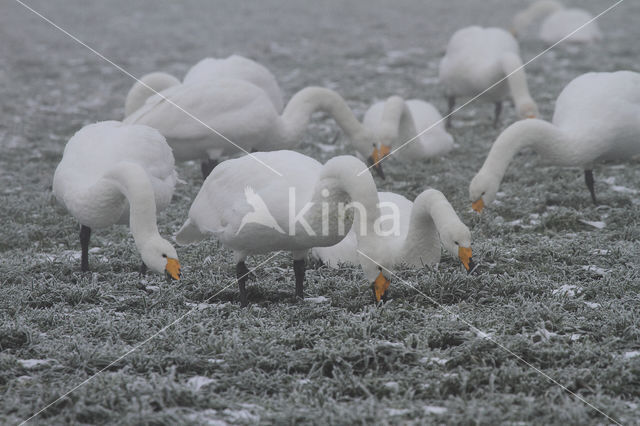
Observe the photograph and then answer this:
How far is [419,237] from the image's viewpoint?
498cm

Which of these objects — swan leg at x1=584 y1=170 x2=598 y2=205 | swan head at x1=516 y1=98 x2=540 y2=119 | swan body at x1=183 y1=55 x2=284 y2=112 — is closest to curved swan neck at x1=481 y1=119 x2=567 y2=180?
swan leg at x1=584 y1=170 x2=598 y2=205

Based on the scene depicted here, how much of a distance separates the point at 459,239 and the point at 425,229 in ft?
1.69

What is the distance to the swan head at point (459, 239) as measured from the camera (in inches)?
176

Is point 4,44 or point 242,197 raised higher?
point 4,44

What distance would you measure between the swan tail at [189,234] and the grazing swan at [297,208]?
1.37 ft

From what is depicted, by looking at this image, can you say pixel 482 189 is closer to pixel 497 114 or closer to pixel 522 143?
pixel 522 143

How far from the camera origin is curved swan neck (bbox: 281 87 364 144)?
24.8 feet

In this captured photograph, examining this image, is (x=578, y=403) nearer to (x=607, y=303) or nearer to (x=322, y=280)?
(x=607, y=303)

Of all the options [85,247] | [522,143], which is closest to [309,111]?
[522,143]

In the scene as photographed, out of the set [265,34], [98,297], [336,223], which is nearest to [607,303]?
[336,223]

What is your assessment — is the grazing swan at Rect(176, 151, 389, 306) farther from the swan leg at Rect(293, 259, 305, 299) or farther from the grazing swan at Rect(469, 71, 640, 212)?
the grazing swan at Rect(469, 71, 640, 212)

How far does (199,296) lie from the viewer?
5.01 meters

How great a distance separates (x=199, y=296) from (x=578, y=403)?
8.20 feet

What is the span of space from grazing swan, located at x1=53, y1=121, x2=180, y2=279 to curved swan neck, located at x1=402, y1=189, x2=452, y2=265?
58.7 inches
